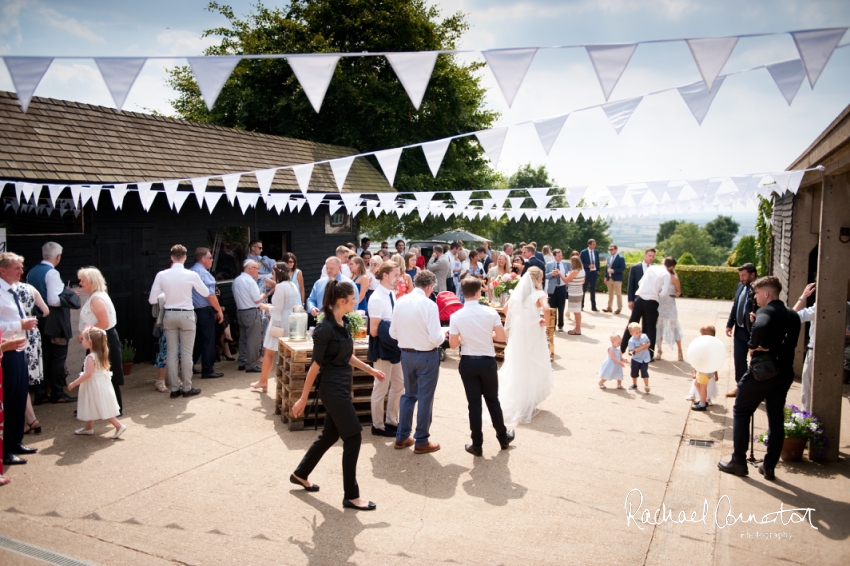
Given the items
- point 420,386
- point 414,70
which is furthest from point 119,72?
point 420,386

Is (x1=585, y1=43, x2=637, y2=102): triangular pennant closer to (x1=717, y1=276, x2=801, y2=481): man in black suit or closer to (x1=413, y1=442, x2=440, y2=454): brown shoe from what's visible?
(x1=717, y1=276, x2=801, y2=481): man in black suit

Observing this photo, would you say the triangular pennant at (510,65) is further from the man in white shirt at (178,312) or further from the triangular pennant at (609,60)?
the man in white shirt at (178,312)

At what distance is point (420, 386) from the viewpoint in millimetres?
5812

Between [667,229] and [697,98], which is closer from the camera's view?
[697,98]

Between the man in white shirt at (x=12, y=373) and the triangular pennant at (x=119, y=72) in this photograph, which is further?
the man in white shirt at (x=12, y=373)

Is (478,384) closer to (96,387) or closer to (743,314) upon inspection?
(743,314)

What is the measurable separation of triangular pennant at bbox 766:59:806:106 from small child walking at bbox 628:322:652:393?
4270 millimetres

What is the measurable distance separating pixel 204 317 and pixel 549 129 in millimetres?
5540

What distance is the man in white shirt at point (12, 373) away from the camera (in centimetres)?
561

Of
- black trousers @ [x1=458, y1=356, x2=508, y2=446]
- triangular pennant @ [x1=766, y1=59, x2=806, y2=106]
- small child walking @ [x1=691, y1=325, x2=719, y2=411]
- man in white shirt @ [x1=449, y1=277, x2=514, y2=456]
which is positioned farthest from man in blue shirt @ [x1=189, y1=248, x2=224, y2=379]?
triangular pennant @ [x1=766, y1=59, x2=806, y2=106]

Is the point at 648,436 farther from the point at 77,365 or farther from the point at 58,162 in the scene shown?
the point at 58,162

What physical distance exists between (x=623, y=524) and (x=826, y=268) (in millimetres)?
3261

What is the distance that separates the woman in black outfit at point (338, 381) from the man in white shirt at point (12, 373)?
2.94m
